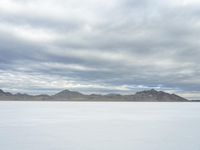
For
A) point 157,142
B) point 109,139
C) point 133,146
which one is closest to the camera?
point 133,146

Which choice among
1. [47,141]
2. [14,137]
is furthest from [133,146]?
[14,137]

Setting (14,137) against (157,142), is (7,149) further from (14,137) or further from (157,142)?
(157,142)

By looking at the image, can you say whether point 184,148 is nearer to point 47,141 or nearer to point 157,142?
point 157,142

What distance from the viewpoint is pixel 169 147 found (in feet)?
59.7

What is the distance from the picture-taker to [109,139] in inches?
838

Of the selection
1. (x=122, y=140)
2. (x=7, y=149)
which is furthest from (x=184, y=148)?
(x=7, y=149)

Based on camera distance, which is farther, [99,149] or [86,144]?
[86,144]

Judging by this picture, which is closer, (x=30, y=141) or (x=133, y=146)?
(x=133, y=146)

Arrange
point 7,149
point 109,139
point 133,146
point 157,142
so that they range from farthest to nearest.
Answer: point 109,139 → point 157,142 → point 133,146 → point 7,149

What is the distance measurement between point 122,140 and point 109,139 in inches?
38.7

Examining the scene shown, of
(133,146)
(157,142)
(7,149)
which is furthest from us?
(157,142)

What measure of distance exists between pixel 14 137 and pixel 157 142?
10240 millimetres

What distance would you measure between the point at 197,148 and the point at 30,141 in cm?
1078

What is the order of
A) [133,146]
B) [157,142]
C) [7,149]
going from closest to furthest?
1. [7,149]
2. [133,146]
3. [157,142]
